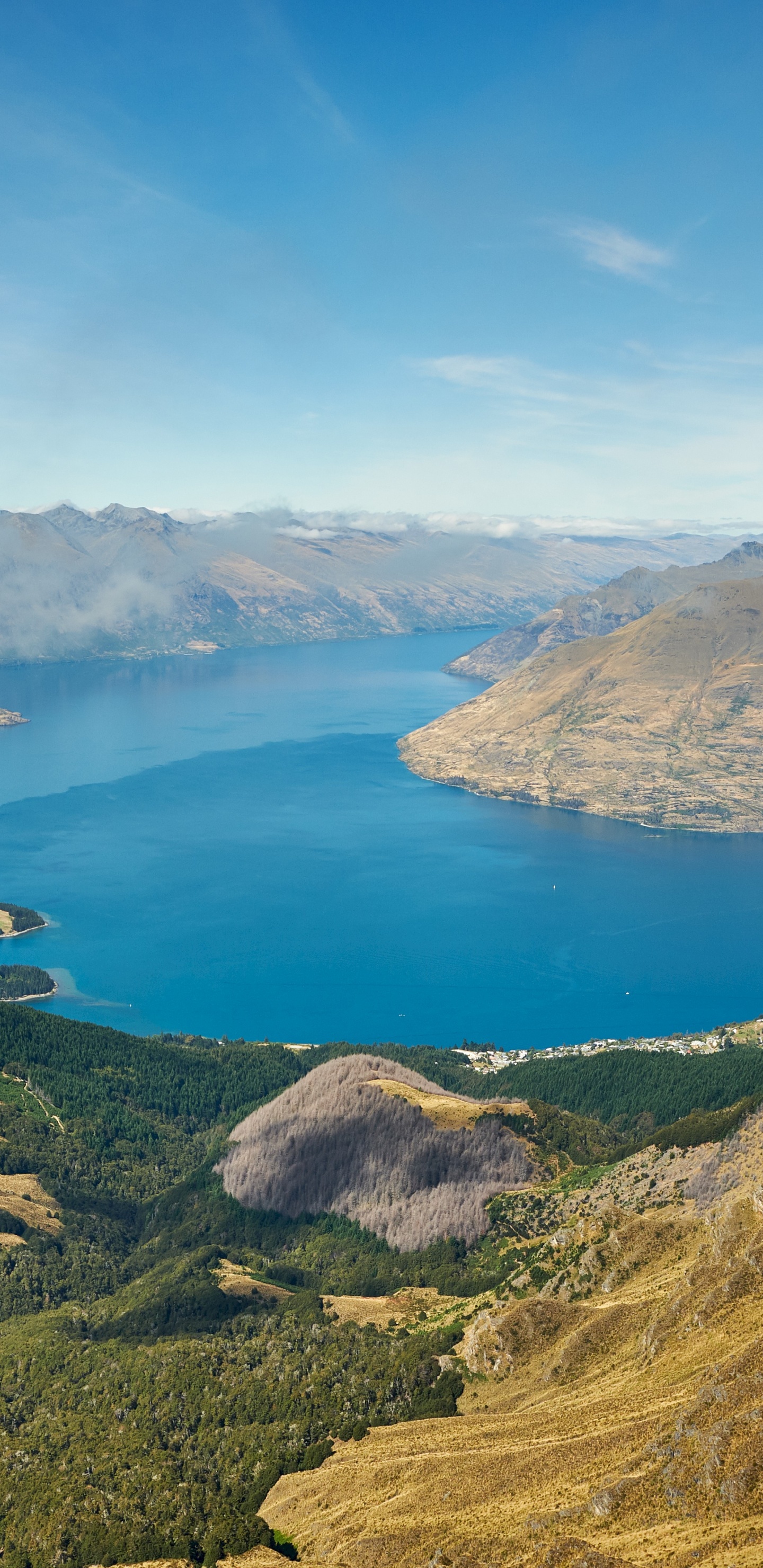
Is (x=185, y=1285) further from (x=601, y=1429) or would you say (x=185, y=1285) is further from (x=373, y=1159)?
(x=601, y=1429)

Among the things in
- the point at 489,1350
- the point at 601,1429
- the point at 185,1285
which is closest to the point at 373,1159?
the point at 185,1285

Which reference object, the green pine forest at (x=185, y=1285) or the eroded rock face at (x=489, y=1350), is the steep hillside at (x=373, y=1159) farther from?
the eroded rock face at (x=489, y=1350)

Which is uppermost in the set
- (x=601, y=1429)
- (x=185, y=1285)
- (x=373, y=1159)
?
(x=601, y=1429)

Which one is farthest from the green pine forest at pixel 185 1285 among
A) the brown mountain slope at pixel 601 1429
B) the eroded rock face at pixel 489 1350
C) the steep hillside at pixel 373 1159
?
the brown mountain slope at pixel 601 1429

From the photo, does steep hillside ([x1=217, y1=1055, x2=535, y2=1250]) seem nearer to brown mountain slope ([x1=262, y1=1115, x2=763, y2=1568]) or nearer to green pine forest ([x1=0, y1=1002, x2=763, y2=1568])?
green pine forest ([x1=0, y1=1002, x2=763, y2=1568])

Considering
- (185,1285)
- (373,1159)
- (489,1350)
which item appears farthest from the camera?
(373,1159)

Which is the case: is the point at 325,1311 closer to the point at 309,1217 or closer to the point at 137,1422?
the point at 137,1422

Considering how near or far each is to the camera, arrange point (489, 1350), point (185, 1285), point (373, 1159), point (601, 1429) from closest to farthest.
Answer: point (601, 1429) < point (489, 1350) < point (185, 1285) < point (373, 1159)
